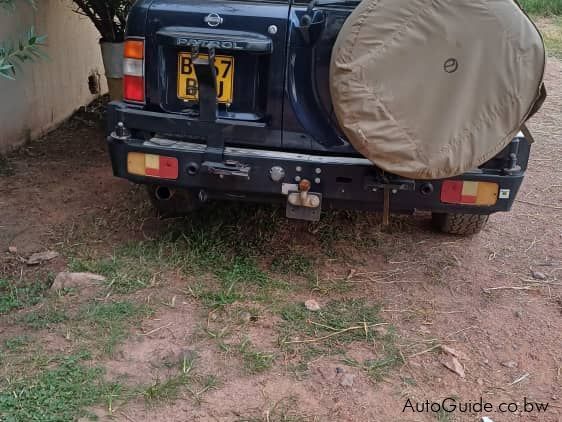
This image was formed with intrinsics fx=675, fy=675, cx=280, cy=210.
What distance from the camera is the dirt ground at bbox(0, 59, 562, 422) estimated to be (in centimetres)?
291

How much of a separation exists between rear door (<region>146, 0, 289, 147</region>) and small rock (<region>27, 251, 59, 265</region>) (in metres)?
1.14

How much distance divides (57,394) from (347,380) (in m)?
1.24

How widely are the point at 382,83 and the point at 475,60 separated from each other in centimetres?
42

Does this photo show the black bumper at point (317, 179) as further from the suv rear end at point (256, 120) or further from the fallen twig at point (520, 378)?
the fallen twig at point (520, 378)

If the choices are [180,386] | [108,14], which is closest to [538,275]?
[180,386]

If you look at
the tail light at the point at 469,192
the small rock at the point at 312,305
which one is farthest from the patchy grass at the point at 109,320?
the tail light at the point at 469,192

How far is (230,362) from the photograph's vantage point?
309cm

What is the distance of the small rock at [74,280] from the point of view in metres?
3.63

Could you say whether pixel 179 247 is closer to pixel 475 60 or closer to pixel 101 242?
pixel 101 242

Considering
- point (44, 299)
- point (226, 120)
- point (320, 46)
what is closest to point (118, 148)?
point (226, 120)

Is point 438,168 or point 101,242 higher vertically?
point 438,168

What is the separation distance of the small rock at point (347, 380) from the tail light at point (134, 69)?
5.96 feet

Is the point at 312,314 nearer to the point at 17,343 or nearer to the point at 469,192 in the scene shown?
the point at 469,192

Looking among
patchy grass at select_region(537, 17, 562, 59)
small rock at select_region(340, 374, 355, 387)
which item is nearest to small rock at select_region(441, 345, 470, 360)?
small rock at select_region(340, 374, 355, 387)
